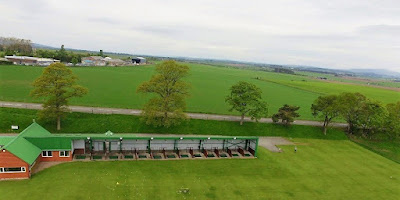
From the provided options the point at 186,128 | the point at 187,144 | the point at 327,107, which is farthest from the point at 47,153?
the point at 327,107

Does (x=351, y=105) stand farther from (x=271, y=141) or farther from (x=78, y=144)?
(x=78, y=144)

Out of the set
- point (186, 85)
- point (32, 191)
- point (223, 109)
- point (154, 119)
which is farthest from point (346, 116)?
point (32, 191)

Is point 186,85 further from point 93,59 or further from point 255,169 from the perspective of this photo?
point 93,59

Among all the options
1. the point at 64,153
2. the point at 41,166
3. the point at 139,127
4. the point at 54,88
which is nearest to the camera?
the point at 41,166

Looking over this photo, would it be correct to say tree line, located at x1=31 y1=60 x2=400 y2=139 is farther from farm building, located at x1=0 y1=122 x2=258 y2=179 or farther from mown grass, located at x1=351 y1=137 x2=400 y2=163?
farm building, located at x1=0 y1=122 x2=258 y2=179

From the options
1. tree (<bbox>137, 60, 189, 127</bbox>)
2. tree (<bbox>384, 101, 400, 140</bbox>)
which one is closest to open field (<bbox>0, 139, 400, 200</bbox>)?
tree (<bbox>137, 60, 189, 127</bbox>)

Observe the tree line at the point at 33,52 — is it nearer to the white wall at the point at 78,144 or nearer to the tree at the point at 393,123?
the white wall at the point at 78,144

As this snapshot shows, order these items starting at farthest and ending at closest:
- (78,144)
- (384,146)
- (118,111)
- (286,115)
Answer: (384,146) < (286,115) < (118,111) < (78,144)

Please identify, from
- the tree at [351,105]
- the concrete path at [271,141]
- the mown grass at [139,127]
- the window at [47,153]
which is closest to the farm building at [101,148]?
the window at [47,153]
